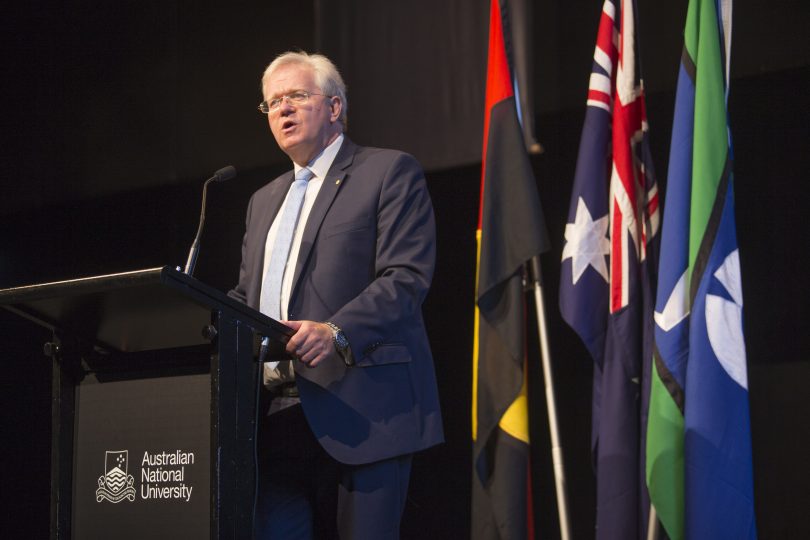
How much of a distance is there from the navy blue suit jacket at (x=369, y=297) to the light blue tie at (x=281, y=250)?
55mm

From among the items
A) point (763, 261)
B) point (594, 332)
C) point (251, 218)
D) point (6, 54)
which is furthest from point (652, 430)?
point (6, 54)

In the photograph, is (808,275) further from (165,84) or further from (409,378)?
(165,84)

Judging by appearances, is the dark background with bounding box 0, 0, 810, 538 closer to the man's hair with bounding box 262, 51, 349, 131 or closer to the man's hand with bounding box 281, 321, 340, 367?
the man's hair with bounding box 262, 51, 349, 131

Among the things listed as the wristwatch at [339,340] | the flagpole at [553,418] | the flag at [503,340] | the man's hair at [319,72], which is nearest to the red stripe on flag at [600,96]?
the flag at [503,340]

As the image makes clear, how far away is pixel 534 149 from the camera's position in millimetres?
3205

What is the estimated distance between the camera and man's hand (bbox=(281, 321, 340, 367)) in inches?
74.9

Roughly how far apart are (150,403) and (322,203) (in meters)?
0.73

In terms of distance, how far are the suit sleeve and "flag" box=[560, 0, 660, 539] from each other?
2.67ft

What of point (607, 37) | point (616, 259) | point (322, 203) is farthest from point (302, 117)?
point (607, 37)

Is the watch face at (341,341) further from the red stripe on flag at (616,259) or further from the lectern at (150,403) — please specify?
the red stripe on flag at (616,259)

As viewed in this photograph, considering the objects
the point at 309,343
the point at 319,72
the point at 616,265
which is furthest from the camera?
the point at 616,265

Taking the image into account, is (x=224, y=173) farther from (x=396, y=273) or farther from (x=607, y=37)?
(x=607, y=37)

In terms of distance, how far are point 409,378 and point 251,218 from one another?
0.73 metres

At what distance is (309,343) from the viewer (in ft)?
6.30
